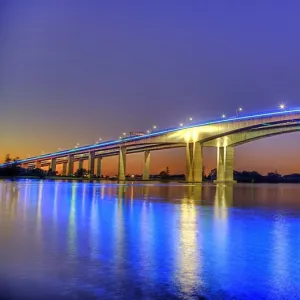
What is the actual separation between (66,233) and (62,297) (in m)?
5.78

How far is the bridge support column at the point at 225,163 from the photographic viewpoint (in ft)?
322

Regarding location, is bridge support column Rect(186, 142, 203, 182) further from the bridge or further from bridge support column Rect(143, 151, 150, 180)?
bridge support column Rect(143, 151, 150, 180)

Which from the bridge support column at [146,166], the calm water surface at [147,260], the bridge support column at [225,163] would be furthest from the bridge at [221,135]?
the calm water surface at [147,260]

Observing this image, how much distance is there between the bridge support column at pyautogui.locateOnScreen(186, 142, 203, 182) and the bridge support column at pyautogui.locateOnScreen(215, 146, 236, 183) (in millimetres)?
7750

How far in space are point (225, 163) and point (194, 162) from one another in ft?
32.6

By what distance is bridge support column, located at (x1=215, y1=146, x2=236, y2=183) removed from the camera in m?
98.0

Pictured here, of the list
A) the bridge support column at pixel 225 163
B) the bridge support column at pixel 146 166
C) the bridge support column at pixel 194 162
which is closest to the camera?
the bridge support column at pixel 194 162

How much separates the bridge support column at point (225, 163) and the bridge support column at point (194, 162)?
7.75 metres

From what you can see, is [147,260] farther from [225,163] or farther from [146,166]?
[146,166]

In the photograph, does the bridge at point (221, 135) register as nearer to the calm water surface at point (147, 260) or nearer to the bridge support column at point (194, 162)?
the bridge support column at point (194, 162)

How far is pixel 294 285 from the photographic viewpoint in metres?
6.65

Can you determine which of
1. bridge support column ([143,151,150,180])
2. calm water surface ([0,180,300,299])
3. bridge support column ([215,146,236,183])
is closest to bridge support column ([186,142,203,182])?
bridge support column ([215,146,236,183])

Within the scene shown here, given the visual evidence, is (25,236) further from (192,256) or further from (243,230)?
(243,230)

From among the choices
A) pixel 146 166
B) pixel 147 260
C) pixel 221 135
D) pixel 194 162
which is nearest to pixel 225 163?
pixel 194 162
